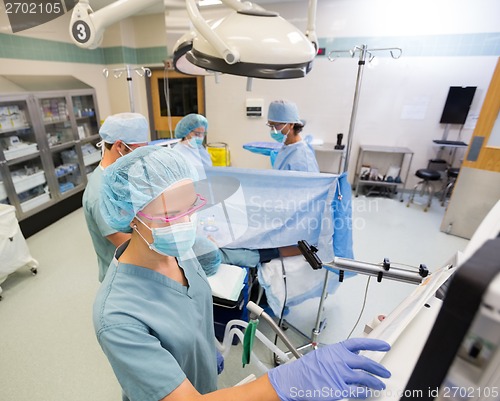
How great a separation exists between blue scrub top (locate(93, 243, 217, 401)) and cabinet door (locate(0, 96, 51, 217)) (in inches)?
121

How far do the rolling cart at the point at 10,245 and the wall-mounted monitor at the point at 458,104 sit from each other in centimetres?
518

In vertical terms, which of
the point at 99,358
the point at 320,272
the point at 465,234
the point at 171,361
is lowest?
the point at 99,358

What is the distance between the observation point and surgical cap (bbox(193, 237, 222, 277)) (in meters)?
1.33

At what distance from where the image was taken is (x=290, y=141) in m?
2.40

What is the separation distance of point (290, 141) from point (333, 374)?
6.64ft

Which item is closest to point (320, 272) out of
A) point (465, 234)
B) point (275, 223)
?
point (275, 223)

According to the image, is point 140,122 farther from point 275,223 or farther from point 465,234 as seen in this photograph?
point 465,234

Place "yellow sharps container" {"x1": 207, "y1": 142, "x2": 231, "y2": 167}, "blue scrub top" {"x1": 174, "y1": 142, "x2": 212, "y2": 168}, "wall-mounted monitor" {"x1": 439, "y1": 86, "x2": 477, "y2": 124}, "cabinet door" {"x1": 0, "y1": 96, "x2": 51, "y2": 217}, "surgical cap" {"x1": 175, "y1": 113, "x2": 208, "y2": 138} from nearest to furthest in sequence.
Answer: "blue scrub top" {"x1": 174, "y1": 142, "x2": 212, "y2": 168}
"surgical cap" {"x1": 175, "y1": 113, "x2": 208, "y2": 138}
"cabinet door" {"x1": 0, "y1": 96, "x2": 51, "y2": 217}
"wall-mounted monitor" {"x1": 439, "y1": 86, "x2": 477, "y2": 124}
"yellow sharps container" {"x1": 207, "y1": 142, "x2": 231, "y2": 167}

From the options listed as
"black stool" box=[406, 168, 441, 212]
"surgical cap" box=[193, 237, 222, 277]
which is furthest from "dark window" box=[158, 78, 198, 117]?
"surgical cap" box=[193, 237, 222, 277]

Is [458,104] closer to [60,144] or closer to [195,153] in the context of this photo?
[195,153]

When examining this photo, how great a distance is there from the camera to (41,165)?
11.3 ft

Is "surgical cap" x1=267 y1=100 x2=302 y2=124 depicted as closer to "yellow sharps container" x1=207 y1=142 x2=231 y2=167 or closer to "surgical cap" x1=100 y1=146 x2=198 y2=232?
"surgical cap" x1=100 y1=146 x2=198 y2=232

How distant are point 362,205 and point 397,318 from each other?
3.70 metres

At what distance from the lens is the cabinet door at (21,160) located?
293 cm
